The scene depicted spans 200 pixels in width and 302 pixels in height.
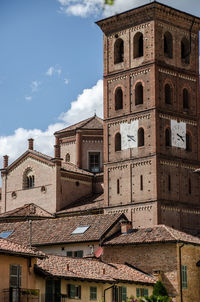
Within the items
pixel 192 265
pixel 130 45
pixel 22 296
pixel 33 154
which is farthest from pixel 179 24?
pixel 22 296

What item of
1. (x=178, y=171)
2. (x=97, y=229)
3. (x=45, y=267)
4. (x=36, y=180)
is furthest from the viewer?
(x=36, y=180)

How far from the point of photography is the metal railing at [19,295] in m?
38.0

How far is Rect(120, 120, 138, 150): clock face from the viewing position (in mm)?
64812

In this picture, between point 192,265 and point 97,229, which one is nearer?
point 192,265

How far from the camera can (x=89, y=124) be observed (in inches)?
3142

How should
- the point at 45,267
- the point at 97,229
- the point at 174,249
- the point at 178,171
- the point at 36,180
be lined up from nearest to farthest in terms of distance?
1. the point at 45,267
2. the point at 174,249
3. the point at 97,229
4. the point at 178,171
5. the point at 36,180

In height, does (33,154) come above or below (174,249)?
above

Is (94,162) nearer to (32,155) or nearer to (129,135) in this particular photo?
(32,155)

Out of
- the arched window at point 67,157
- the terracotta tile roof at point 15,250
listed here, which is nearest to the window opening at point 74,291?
the terracotta tile roof at point 15,250

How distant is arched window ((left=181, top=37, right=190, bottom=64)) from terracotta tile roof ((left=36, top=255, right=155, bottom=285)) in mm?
22861

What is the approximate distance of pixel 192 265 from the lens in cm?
5141

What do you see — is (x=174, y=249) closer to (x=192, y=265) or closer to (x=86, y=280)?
(x=192, y=265)

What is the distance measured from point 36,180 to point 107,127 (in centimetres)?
1062

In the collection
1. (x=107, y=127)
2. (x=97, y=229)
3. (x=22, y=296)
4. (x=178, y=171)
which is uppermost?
(x=107, y=127)
